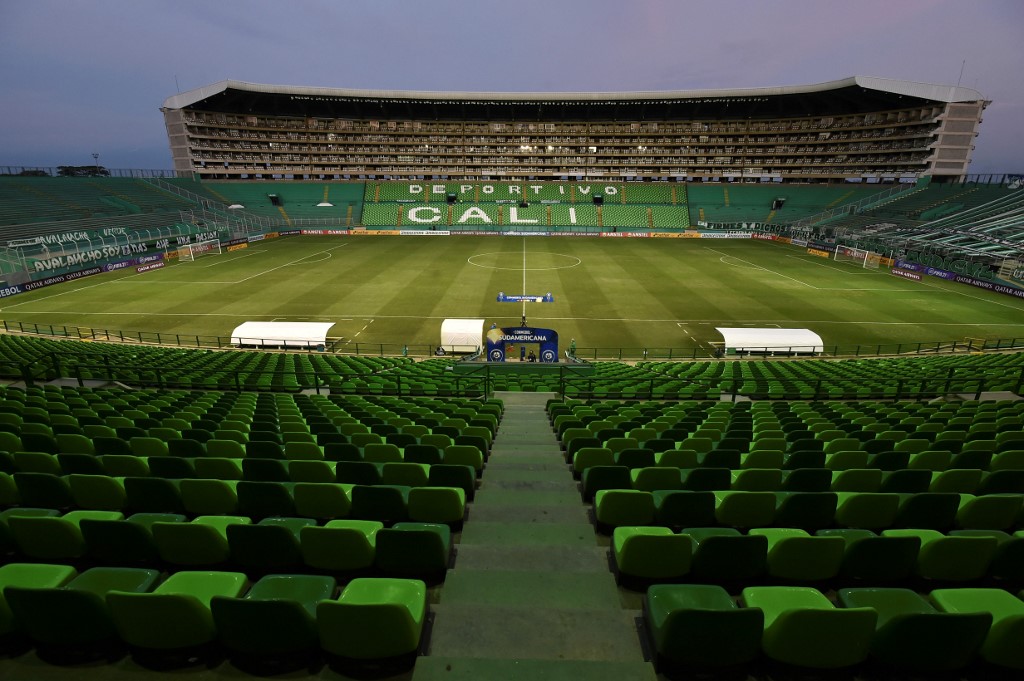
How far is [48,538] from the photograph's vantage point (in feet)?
13.8

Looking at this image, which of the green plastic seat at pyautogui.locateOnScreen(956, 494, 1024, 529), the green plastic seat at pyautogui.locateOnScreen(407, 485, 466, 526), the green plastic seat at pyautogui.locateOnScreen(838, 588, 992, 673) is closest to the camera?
the green plastic seat at pyautogui.locateOnScreen(838, 588, 992, 673)

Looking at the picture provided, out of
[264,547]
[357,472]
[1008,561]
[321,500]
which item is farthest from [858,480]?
[264,547]

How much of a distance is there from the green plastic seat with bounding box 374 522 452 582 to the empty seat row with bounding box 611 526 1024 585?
1.60 meters

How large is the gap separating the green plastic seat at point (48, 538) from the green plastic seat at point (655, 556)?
481cm

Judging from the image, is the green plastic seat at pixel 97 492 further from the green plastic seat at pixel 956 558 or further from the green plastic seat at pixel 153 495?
the green plastic seat at pixel 956 558

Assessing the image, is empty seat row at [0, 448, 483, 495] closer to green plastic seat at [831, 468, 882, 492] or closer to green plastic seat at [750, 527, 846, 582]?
green plastic seat at [750, 527, 846, 582]

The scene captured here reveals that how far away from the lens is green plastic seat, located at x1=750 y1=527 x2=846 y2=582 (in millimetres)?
3951

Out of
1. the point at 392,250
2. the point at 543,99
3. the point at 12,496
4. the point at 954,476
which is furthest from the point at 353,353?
the point at 543,99

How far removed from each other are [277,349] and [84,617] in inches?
990

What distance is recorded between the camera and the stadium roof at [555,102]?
2933 inches

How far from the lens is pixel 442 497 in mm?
5199

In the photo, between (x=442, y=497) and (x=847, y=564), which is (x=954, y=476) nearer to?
(x=847, y=564)

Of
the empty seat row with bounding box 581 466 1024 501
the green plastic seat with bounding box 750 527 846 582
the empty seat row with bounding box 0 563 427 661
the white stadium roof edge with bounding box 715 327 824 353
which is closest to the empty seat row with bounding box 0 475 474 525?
the empty seat row with bounding box 0 563 427 661

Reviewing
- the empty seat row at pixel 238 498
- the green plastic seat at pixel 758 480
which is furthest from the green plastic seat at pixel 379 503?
the green plastic seat at pixel 758 480
